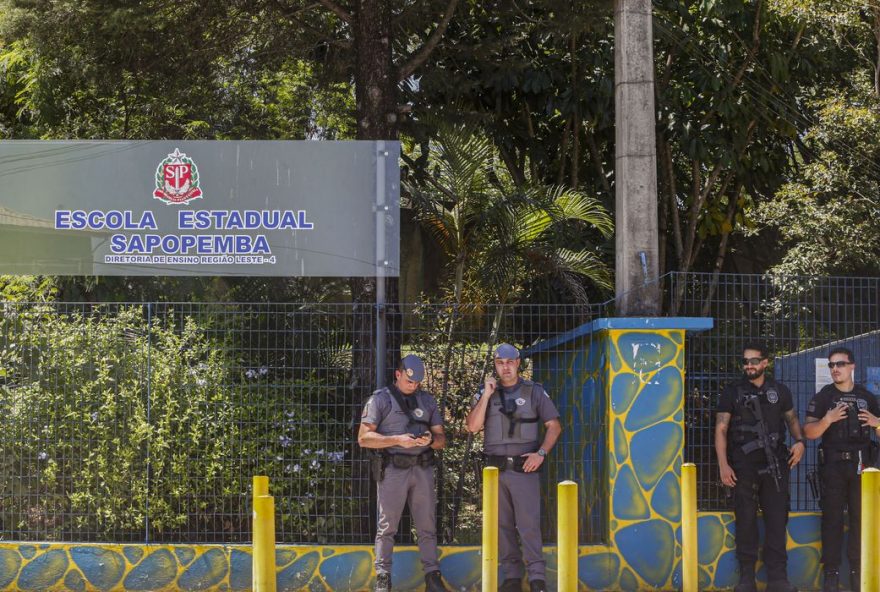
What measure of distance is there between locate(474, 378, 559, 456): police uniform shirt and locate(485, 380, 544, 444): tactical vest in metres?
0.01

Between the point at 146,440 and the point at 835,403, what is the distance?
5374 millimetres

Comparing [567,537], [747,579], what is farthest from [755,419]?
[567,537]

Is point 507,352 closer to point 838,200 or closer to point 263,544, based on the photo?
point 263,544

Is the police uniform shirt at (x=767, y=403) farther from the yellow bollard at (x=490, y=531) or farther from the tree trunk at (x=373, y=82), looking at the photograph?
the tree trunk at (x=373, y=82)

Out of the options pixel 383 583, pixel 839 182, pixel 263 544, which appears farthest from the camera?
pixel 839 182

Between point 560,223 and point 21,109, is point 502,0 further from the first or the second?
point 21,109

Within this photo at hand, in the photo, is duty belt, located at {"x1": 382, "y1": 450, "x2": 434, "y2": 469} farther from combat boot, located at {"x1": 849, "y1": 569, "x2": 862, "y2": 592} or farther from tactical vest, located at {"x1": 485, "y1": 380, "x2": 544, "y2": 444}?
combat boot, located at {"x1": 849, "y1": 569, "x2": 862, "y2": 592}

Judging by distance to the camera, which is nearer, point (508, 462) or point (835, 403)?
point (508, 462)

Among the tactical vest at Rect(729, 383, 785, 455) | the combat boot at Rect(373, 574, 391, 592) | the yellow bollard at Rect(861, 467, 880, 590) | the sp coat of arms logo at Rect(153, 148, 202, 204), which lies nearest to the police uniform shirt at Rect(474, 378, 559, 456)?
the combat boot at Rect(373, 574, 391, 592)

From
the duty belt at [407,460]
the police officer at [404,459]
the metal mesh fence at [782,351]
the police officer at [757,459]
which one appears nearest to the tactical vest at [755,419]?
the police officer at [757,459]

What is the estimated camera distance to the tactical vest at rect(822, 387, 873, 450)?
7.79 metres

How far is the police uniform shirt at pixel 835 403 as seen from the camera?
7816mm

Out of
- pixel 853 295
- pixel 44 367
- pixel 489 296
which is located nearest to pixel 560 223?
pixel 489 296

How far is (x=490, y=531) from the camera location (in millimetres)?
6113
